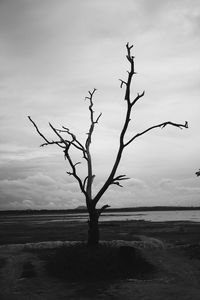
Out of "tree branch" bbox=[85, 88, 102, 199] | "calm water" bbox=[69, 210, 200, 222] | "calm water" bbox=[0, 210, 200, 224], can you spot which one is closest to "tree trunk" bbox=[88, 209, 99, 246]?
"tree branch" bbox=[85, 88, 102, 199]

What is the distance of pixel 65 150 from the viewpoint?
19094 mm

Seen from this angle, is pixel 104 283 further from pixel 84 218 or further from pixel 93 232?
pixel 84 218

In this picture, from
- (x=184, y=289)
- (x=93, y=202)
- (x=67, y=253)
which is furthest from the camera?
(x=93, y=202)

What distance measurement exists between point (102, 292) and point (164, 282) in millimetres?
2584

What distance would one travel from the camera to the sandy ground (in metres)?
11.8

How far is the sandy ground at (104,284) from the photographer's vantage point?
38.7 ft

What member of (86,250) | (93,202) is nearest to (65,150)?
(93,202)

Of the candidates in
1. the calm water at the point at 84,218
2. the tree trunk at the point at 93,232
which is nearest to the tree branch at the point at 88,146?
the tree trunk at the point at 93,232

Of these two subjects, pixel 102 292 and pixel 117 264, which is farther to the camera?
pixel 117 264

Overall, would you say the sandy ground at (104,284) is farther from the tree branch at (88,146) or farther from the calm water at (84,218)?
the calm water at (84,218)

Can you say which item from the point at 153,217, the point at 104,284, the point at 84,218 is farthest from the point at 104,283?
the point at 153,217

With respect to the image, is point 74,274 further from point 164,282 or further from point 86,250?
point 164,282

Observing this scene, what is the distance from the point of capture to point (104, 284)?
13.2m

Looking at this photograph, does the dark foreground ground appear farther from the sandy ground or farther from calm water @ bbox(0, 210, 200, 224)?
calm water @ bbox(0, 210, 200, 224)
